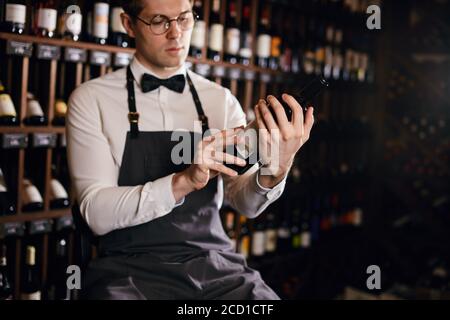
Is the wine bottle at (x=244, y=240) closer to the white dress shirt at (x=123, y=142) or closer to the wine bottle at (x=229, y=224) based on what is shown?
the wine bottle at (x=229, y=224)

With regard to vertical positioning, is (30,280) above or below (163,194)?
below

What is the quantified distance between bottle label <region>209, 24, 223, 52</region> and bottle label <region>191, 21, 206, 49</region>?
98mm

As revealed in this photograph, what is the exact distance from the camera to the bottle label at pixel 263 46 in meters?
3.46

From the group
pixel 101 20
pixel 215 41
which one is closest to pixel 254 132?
pixel 101 20

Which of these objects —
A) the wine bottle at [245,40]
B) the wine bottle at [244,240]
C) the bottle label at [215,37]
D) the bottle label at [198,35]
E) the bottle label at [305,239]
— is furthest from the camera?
the bottle label at [305,239]

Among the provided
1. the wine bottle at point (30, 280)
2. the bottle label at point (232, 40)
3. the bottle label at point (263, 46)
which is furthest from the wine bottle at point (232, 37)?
the wine bottle at point (30, 280)

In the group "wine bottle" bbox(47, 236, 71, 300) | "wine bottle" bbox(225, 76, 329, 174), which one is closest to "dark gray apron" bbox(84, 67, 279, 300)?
"wine bottle" bbox(225, 76, 329, 174)

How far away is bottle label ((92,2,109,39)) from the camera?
265 cm

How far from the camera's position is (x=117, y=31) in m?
2.78

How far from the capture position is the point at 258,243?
3.57m

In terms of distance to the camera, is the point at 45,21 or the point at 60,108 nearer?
the point at 45,21

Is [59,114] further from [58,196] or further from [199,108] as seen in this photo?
[199,108]

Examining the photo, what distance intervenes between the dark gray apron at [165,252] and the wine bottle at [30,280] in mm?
985

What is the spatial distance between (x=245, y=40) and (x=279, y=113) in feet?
6.73
